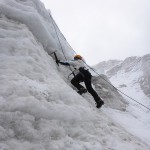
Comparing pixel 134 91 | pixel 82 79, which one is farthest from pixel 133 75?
pixel 82 79

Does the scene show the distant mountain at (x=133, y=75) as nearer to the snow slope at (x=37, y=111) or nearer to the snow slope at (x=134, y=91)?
the snow slope at (x=134, y=91)

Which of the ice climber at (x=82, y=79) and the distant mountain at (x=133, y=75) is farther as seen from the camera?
the distant mountain at (x=133, y=75)

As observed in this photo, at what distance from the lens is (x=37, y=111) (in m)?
4.77

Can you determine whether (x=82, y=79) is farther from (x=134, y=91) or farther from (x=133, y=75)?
(x=133, y=75)

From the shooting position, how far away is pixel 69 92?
6.29 metres

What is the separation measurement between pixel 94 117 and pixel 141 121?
4.44 m

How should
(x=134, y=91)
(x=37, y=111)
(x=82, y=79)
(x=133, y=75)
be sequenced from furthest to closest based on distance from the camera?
1. (x=133, y=75)
2. (x=134, y=91)
3. (x=82, y=79)
4. (x=37, y=111)

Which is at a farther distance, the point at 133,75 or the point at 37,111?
the point at 133,75

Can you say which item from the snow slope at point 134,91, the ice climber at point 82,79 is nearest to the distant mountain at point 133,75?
the snow slope at point 134,91

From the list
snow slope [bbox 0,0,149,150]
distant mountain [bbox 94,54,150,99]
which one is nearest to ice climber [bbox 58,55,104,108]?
snow slope [bbox 0,0,149,150]

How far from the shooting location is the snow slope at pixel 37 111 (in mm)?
4234

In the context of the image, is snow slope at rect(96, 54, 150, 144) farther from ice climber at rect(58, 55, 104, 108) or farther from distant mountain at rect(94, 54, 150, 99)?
ice climber at rect(58, 55, 104, 108)

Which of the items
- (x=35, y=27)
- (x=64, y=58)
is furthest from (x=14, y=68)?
(x=64, y=58)

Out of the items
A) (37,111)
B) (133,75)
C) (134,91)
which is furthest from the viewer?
(133,75)
